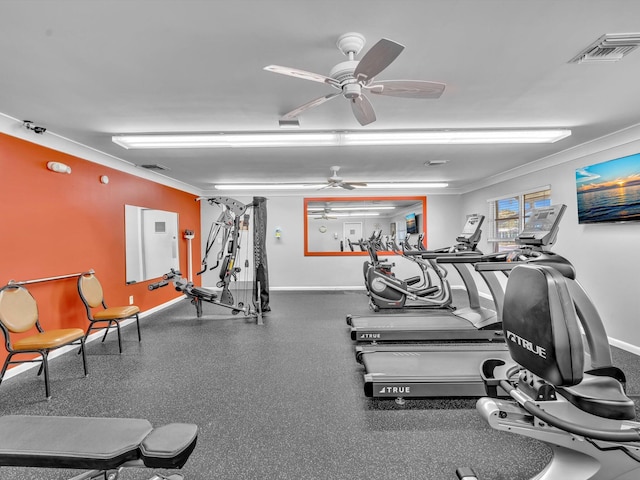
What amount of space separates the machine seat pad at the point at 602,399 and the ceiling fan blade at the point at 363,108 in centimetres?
203

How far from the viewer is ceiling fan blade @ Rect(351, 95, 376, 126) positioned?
2.15 meters

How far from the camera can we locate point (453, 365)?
2.85 meters

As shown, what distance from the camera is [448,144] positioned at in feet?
13.1

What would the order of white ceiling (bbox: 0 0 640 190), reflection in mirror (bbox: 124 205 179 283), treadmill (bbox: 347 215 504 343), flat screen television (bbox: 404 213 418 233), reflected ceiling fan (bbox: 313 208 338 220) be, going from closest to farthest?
white ceiling (bbox: 0 0 640 190)
treadmill (bbox: 347 215 504 343)
reflection in mirror (bbox: 124 205 179 283)
flat screen television (bbox: 404 213 418 233)
reflected ceiling fan (bbox: 313 208 338 220)

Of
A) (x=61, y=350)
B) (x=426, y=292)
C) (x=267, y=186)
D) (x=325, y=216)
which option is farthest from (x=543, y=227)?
(x=325, y=216)

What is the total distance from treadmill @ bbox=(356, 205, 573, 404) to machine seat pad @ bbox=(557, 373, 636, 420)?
381mm

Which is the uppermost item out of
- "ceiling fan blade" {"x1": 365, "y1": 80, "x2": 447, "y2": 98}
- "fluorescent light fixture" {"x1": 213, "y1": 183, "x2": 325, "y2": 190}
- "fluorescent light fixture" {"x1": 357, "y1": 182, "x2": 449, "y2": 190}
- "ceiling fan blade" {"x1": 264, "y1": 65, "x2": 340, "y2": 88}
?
"fluorescent light fixture" {"x1": 213, "y1": 183, "x2": 325, "y2": 190}

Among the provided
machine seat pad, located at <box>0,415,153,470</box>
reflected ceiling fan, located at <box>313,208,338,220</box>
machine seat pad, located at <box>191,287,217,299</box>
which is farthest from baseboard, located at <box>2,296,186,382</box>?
reflected ceiling fan, located at <box>313,208,338,220</box>

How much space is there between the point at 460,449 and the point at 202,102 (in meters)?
3.30

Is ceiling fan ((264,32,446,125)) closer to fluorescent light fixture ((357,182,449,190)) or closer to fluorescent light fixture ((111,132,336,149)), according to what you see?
fluorescent light fixture ((111,132,336,149))

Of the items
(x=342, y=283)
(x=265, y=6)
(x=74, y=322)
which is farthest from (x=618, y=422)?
(x=342, y=283)

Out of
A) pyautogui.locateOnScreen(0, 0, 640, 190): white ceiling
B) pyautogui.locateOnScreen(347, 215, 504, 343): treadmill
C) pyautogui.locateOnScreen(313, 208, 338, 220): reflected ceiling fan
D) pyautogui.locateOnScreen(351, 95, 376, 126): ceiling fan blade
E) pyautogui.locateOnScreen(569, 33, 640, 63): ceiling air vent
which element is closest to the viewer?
pyautogui.locateOnScreen(0, 0, 640, 190): white ceiling

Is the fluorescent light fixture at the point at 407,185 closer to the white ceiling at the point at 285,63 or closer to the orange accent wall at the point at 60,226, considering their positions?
the white ceiling at the point at 285,63

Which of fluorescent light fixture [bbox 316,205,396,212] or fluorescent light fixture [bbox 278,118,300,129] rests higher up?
fluorescent light fixture [bbox 278,118,300,129]
